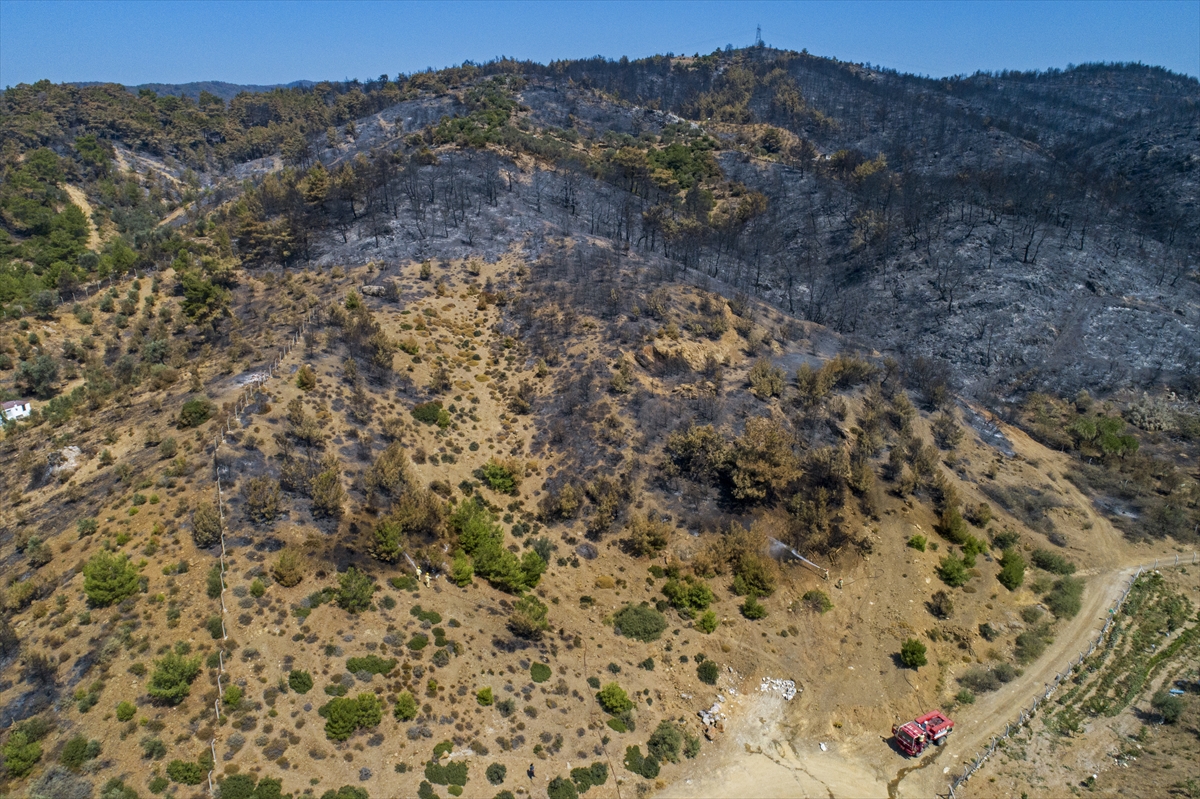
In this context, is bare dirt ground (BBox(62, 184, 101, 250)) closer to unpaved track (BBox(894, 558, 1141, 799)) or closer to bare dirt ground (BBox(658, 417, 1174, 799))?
bare dirt ground (BBox(658, 417, 1174, 799))

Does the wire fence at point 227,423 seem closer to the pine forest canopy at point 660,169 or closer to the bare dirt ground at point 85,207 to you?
the pine forest canopy at point 660,169

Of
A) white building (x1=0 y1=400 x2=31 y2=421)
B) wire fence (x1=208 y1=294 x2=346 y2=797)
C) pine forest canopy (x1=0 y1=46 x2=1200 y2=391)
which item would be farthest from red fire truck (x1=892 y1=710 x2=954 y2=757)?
white building (x1=0 y1=400 x2=31 y2=421)

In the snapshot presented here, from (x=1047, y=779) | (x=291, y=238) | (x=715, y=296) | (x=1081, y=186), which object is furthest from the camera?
(x=1081, y=186)

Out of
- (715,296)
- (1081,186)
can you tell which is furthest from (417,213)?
(1081,186)

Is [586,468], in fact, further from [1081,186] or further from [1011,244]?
[1081,186]

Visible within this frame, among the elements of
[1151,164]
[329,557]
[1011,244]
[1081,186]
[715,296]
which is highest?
[1151,164]

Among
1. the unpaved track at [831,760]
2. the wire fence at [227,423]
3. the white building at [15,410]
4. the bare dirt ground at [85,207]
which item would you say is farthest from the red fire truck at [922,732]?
the bare dirt ground at [85,207]
